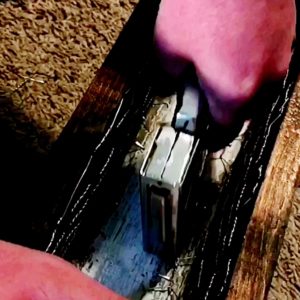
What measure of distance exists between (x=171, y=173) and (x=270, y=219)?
179 millimetres

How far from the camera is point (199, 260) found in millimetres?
1026

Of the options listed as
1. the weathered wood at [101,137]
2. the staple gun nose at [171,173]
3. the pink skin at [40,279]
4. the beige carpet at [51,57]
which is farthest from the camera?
the beige carpet at [51,57]

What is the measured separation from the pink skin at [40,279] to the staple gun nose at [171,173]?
0.57ft

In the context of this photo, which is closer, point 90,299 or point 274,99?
point 90,299

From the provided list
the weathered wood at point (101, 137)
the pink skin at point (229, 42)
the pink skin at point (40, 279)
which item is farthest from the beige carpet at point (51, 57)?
the pink skin at point (40, 279)

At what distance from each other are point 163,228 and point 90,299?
0.88 ft

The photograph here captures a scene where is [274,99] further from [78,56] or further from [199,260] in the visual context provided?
[78,56]

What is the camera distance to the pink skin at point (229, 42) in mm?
935

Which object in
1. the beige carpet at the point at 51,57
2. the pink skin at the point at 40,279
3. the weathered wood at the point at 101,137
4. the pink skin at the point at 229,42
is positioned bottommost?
the beige carpet at the point at 51,57

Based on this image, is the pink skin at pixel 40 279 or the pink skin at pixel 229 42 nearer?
the pink skin at pixel 40 279

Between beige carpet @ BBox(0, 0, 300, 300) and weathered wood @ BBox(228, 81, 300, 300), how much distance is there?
0.34 metres

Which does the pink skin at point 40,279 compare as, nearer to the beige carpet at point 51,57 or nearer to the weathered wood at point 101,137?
the weathered wood at point 101,137

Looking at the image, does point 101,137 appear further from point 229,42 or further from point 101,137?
point 229,42

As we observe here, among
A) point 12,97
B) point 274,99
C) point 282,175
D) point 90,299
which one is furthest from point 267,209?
point 12,97
